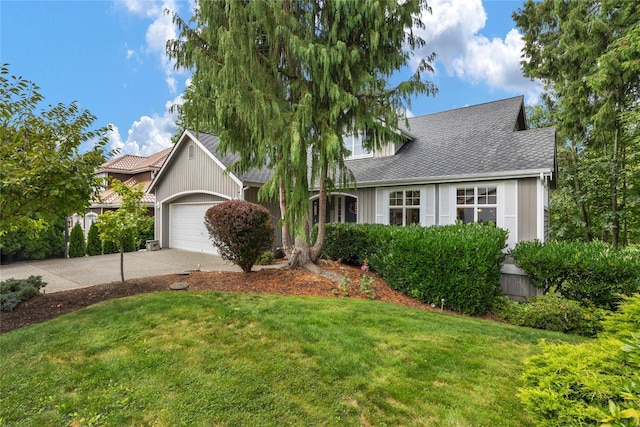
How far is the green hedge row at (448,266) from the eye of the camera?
5711 millimetres

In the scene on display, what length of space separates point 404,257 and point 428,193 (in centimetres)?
417

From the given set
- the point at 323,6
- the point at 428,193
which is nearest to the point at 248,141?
the point at 323,6

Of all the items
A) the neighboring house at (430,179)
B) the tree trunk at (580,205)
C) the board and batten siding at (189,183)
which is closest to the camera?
the neighboring house at (430,179)

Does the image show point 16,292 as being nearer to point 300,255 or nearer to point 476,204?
point 300,255

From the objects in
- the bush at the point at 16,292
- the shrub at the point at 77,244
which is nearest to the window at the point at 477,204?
the bush at the point at 16,292

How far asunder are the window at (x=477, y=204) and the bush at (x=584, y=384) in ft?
24.6

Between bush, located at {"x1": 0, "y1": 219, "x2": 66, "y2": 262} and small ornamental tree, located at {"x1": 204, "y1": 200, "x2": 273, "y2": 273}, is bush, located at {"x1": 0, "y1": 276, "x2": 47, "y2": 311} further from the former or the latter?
bush, located at {"x1": 0, "y1": 219, "x2": 66, "y2": 262}

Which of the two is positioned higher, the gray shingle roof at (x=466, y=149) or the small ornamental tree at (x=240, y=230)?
the gray shingle roof at (x=466, y=149)

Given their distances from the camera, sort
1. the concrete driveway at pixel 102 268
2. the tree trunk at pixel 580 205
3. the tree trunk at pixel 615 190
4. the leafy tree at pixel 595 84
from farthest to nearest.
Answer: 1. the tree trunk at pixel 580 205
2. the tree trunk at pixel 615 190
3. the leafy tree at pixel 595 84
4. the concrete driveway at pixel 102 268

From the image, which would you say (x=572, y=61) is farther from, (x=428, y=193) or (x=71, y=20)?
(x=71, y=20)

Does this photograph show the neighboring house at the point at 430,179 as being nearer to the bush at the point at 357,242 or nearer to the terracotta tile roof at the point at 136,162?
the bush at the point at 357,242

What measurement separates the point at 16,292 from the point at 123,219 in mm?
2097

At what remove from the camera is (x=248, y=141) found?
763 centimetres

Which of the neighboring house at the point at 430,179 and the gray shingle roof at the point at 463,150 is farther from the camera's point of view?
the gray shingle roof at the point at 463,150
